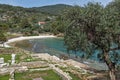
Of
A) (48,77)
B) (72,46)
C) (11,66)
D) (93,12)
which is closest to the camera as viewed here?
(93,12)

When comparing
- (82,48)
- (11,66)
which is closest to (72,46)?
(82,48)

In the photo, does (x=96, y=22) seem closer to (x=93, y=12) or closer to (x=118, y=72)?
(x=93, y=12)

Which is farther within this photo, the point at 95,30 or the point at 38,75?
the point at 38,75

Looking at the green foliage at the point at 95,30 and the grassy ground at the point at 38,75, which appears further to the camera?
the grassy ground at the point at 38,75

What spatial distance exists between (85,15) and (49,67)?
1096 cm

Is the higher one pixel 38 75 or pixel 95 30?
pixel 95 30

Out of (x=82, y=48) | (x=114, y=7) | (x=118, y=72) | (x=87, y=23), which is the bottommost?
(x=118, y=72)

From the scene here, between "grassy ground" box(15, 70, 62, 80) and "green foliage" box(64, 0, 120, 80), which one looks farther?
"grassy ground" box(15, 70, 62, 80)

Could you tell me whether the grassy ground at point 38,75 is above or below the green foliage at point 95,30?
below

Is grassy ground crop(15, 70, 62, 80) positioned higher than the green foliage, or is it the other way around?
the green foliage

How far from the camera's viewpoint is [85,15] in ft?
73.7

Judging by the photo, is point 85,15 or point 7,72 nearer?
point 85,15

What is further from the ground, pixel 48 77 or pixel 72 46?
pixel 72 46

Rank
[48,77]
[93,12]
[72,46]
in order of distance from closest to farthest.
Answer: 1. [93,12]
2. [72,46]
3. [48,77]
